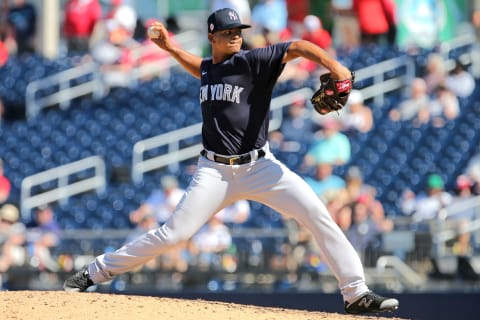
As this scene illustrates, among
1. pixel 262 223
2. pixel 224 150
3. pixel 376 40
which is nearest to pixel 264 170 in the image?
pixel 224 150

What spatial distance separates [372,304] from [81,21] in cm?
975

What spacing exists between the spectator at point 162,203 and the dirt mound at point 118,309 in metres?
4.61

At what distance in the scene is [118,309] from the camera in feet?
21.7

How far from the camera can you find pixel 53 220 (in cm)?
1237

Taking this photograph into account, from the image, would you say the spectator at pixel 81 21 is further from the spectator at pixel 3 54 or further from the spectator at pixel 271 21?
the spectator at pixel 271 21

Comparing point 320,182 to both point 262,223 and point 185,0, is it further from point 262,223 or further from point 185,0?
point 185,0

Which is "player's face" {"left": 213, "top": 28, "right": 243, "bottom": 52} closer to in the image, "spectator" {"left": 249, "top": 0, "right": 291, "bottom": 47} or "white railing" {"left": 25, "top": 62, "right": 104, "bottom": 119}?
"spectator" {"left": 249, "top": 0, "right": 291, "bottom": 47}

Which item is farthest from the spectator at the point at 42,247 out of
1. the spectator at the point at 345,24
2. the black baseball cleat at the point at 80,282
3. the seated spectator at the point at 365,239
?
the spectator at the point at 345,24

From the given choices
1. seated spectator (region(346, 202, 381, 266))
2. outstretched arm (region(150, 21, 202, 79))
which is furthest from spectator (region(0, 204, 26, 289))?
outstretched arm (region(150, 21, 202, 79))

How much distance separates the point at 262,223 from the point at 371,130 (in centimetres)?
212

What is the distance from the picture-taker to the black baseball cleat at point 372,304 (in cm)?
661

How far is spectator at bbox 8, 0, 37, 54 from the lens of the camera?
52.9 ft

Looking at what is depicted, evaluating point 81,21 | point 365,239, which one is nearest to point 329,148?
point 365,239

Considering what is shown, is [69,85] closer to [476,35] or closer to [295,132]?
[295,132]
